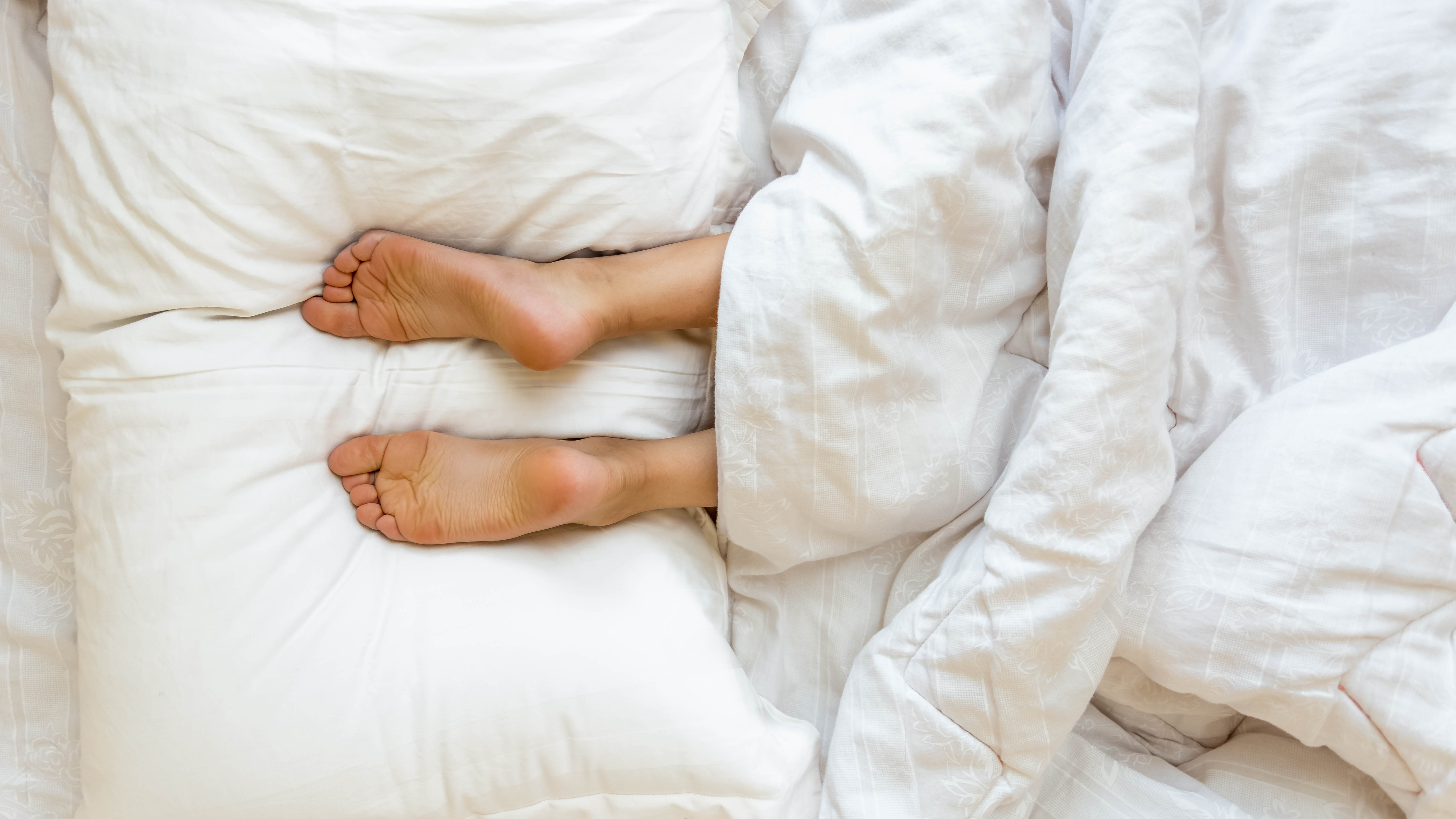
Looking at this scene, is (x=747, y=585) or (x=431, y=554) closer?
(x=431, y=554)

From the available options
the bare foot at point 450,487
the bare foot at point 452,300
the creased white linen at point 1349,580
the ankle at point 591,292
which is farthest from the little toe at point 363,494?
the creased white linen at point 1349,580

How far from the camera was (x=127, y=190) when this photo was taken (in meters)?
0.70

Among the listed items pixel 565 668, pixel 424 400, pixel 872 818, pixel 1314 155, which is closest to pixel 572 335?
pixel 424 400

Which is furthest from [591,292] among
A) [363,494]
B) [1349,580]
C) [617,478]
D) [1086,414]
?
[1349,580]

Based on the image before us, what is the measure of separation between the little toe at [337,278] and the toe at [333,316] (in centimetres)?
2

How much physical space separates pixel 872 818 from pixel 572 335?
0.50m

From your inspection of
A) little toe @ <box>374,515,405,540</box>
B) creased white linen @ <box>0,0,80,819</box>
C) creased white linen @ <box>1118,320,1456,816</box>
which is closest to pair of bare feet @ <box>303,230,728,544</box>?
little toe @ <box>374,515,405,540</box>

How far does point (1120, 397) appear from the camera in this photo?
72 cm

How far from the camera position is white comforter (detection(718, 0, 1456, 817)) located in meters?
0.71

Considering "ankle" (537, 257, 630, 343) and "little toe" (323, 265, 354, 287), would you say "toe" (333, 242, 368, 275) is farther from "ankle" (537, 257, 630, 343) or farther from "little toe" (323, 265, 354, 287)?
"ankle" (537, 257, 630, 343)

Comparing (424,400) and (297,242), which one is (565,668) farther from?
(297,242)

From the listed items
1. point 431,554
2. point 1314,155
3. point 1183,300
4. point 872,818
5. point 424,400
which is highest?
point 1314,155

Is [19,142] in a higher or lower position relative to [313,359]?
higher

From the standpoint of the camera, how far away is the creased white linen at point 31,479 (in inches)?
29.8
